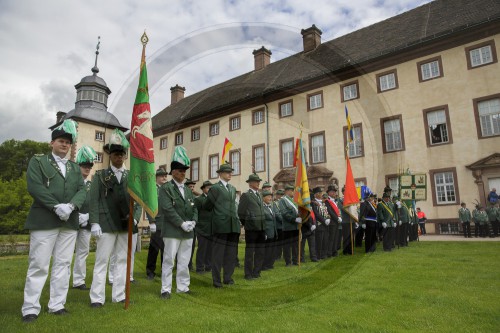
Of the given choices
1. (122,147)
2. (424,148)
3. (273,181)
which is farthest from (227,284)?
(273,181)

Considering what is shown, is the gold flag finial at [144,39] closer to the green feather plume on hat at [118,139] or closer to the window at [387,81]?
the green feather plume on hat at [118,139]

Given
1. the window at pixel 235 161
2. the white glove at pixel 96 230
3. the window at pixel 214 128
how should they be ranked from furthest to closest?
the window at pixel 214 128 → the window at pixel 235 161 → the white glove at pixel 96 230

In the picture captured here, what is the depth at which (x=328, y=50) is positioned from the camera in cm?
A: 2952

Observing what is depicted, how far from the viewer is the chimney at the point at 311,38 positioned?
31.6 m

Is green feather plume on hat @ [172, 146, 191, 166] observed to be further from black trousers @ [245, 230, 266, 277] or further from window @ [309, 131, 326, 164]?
window @ [309, 131, 326, 164]

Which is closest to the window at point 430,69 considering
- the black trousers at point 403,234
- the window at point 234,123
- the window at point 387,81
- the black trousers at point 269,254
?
the window at point 387,81

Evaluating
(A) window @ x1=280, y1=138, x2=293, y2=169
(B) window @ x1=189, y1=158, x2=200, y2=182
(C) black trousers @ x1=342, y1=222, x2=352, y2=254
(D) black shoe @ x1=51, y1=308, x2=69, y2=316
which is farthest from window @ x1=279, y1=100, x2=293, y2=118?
(D) black shoe @ x1=51, y1=308, x2=69, y2=316

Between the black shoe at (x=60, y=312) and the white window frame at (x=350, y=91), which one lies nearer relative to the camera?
the black shoe at (x=60, y=312)

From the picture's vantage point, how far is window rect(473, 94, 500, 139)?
19364mm

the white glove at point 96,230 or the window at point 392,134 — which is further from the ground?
the window at point 392,134

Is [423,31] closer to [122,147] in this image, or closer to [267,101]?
[267,101]

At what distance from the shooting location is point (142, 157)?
5.36 meters

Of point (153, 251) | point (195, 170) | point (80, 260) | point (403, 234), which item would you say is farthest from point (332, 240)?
point (195, 170)

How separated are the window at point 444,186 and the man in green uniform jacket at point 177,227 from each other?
18.7m
